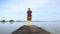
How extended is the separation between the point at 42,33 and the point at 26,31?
4.91 ft

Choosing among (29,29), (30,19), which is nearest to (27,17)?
(30,19)

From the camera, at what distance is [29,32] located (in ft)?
54.5

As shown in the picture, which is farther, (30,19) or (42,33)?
(30,19)

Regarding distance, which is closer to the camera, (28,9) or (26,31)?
(26,31)

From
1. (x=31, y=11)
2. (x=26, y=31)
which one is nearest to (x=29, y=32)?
(x=26, y=31)

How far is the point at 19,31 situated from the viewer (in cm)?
1675

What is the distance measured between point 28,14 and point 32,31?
5627 millimetres

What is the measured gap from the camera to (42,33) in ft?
55.5

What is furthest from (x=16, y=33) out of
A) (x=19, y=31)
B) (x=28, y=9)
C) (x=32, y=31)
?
(x=28, y=9)

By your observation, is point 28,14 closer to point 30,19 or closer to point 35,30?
point 30,19

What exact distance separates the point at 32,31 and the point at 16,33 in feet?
4.80

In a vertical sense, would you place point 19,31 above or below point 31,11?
below

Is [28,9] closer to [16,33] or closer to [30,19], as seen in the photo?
[30,19]

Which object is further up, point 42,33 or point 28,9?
point 28,9
